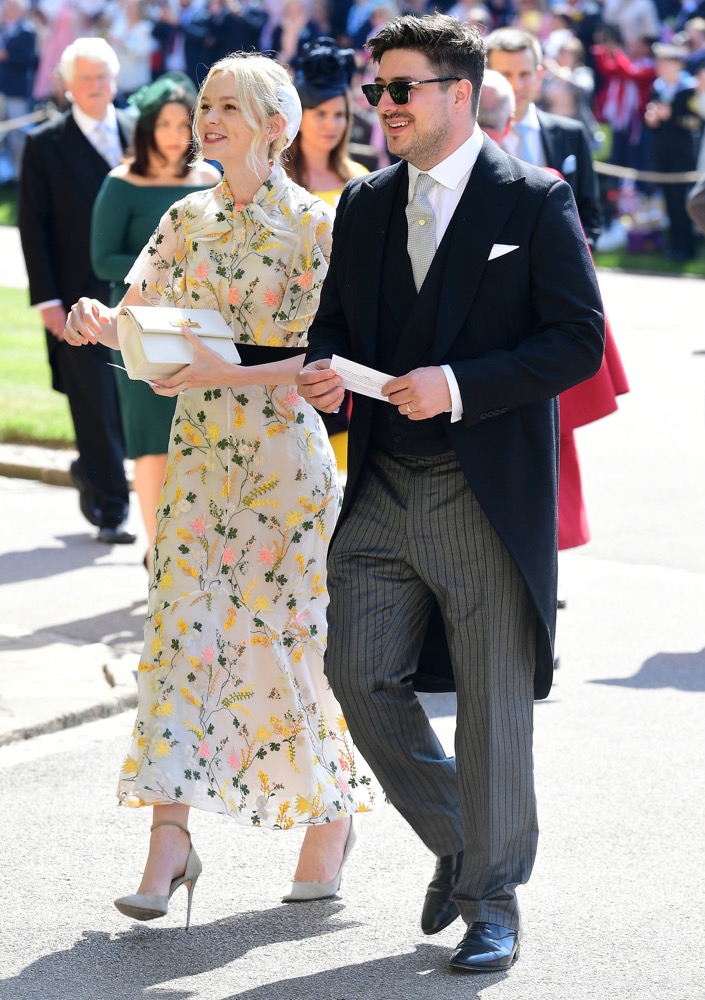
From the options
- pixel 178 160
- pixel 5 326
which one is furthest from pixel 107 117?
pixel 5 326

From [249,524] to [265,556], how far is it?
9cm

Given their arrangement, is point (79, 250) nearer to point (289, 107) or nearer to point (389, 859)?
point (289, 107)

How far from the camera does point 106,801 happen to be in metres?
5.21

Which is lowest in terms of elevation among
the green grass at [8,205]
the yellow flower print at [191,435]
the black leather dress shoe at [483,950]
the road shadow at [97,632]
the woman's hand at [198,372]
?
the green grass at [8,205]

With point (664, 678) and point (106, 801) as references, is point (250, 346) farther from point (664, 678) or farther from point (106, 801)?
point (664, 678)

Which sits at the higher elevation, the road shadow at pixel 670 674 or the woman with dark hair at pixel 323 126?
the woman with dark hair at pixel 323 126

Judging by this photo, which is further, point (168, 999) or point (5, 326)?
point (5, 326)

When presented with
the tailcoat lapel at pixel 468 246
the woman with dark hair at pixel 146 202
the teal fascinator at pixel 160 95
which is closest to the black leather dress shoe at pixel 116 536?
the woman with dark hair at pixel 146 202

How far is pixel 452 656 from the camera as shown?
3.98 meters

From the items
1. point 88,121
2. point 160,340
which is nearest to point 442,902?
point 160,340

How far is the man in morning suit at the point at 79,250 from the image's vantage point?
8.55 m

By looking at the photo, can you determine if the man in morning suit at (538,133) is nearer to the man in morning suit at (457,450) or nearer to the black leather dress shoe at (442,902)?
the man in morning suit at (457,450)

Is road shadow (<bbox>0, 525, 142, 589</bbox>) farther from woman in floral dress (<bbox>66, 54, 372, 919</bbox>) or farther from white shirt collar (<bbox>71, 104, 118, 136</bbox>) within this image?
woman in floral dress (<bbox>66, 54, 372, 919</bbox>)

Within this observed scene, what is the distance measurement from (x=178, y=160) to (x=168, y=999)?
13.6 ft
